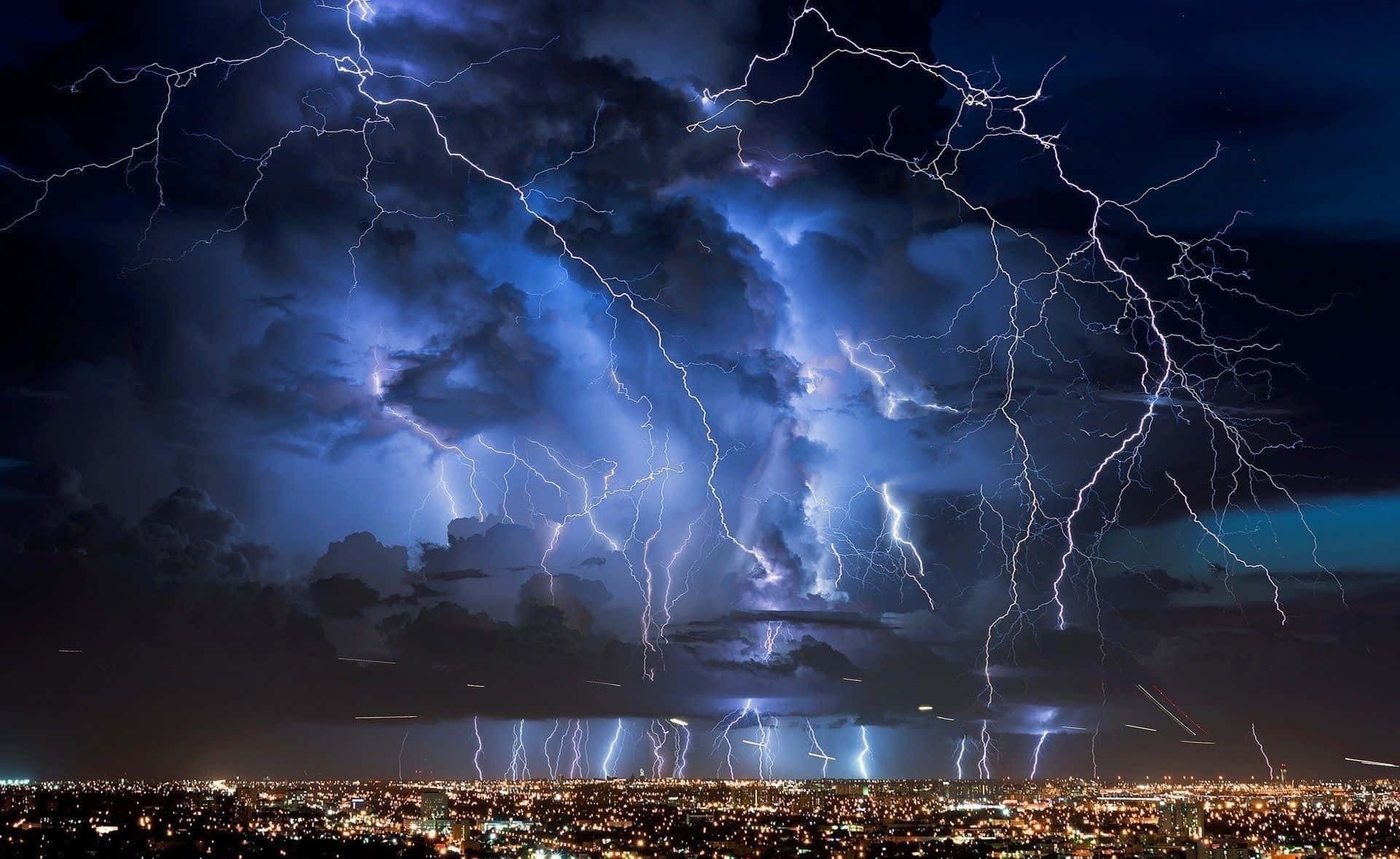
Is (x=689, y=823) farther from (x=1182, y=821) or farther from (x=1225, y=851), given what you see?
(x=1225, y=851)

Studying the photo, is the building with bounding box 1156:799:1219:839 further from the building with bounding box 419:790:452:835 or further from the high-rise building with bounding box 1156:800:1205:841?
the building with bounding box 419:790:452:835

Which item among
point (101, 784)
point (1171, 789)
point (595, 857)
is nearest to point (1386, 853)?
point (595, 857)

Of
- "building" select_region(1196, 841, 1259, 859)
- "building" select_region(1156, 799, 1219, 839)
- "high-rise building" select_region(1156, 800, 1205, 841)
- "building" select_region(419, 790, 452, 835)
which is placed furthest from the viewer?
"building" select_region(419, 790, 452, 835)

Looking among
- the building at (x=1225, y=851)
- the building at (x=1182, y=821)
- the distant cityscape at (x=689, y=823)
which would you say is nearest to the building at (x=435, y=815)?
the distant cityscape at (x=689, y=823)

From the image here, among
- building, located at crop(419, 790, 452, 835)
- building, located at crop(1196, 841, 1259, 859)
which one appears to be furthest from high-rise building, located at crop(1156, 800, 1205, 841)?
building, located at crop(419, 790, 452, 835)

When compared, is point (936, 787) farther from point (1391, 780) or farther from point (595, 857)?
point (595, 857)

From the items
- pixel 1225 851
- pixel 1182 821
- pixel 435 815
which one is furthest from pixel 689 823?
pixel 1225 851
